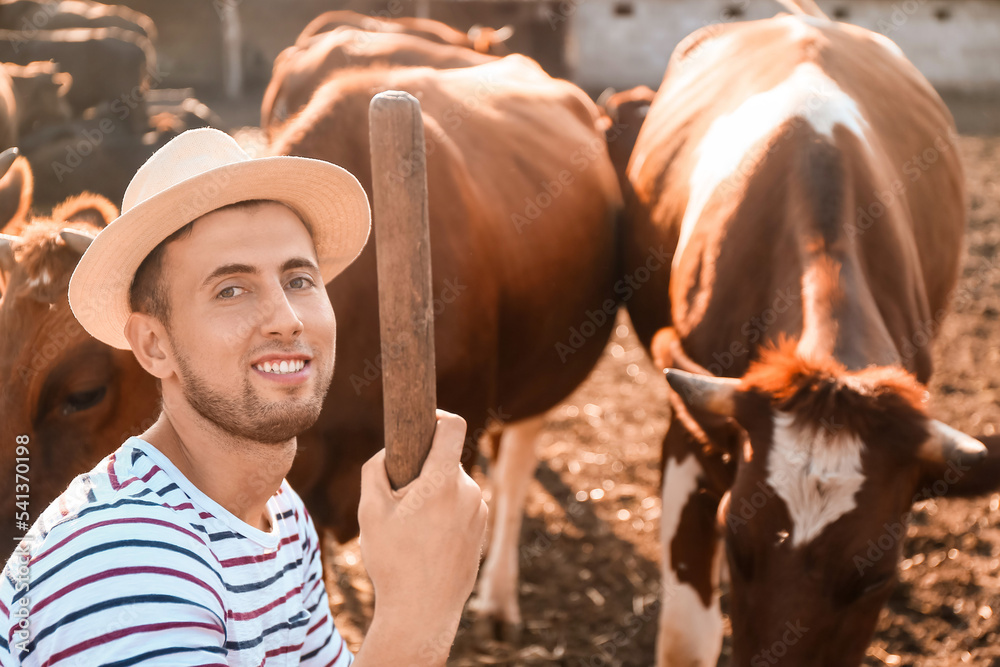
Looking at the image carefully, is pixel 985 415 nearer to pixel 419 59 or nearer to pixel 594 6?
pixel 419 59

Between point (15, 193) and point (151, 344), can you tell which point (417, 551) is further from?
point (15, 193)

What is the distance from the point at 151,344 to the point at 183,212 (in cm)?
23

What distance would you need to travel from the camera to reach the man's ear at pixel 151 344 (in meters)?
1.39

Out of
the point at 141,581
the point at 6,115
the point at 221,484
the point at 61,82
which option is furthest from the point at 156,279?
the point at 61,82

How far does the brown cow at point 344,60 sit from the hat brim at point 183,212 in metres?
2.92

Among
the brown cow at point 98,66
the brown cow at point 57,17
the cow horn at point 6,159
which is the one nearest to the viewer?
the cow horn at point 6,159

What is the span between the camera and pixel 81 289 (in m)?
1.42

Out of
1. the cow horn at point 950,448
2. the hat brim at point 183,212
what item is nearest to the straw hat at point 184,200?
the hat brim at point 183,212

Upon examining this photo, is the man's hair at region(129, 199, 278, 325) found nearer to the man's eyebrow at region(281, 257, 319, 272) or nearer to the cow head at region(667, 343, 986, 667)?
the man's eyebrow at region(281, 257, 319, 272)

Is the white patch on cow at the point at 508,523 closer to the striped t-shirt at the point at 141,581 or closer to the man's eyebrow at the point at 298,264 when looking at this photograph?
the striped t-shirt at the point at 141,581

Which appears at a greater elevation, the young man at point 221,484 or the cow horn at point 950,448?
the young man at point 221,484

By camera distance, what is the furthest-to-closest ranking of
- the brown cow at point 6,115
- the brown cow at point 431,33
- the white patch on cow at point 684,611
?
the brown cow at point 431,33 < the brown cow at point 6,115 < the white patch on cow at point 684,611

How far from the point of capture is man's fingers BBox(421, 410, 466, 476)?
3.66 ft

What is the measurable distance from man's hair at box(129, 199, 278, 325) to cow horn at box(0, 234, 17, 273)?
33.2 inches
